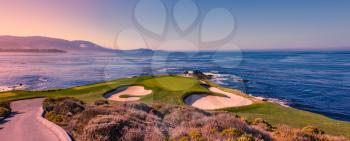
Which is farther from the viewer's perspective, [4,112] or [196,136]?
[4,112]

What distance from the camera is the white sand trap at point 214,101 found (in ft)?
82.0

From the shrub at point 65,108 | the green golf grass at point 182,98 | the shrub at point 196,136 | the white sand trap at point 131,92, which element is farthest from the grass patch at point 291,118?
the shrub at point 65,108

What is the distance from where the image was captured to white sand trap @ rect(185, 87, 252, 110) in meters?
25.0

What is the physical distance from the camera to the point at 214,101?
26.6m

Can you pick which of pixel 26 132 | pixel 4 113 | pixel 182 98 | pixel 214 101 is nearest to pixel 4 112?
pixel 4 113

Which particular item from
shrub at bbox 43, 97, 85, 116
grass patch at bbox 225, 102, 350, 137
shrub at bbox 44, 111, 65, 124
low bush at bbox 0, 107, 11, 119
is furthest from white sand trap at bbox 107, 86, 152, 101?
shrub at bbox 44, 111, 65, 124

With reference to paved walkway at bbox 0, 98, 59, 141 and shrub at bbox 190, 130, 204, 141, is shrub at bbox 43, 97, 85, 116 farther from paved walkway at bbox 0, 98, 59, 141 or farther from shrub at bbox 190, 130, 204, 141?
shrub at bbox 190, 130, 204, 141

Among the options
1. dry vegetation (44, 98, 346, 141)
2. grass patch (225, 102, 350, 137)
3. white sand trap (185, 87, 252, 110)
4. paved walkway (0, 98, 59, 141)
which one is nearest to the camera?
dry vegetation (44, 98, 346, 141)

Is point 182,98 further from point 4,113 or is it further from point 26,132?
point 26,132

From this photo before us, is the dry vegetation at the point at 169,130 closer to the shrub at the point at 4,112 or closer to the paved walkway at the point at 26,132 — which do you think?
the paved walkway at the point at 26,132

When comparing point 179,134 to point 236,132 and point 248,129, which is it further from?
point 248,129

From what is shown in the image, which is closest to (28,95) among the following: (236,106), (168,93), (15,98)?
(15,98)

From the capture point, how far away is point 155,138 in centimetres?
852

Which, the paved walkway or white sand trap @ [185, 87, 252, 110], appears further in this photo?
white sand trap @ [185, 87, 252, 110]
